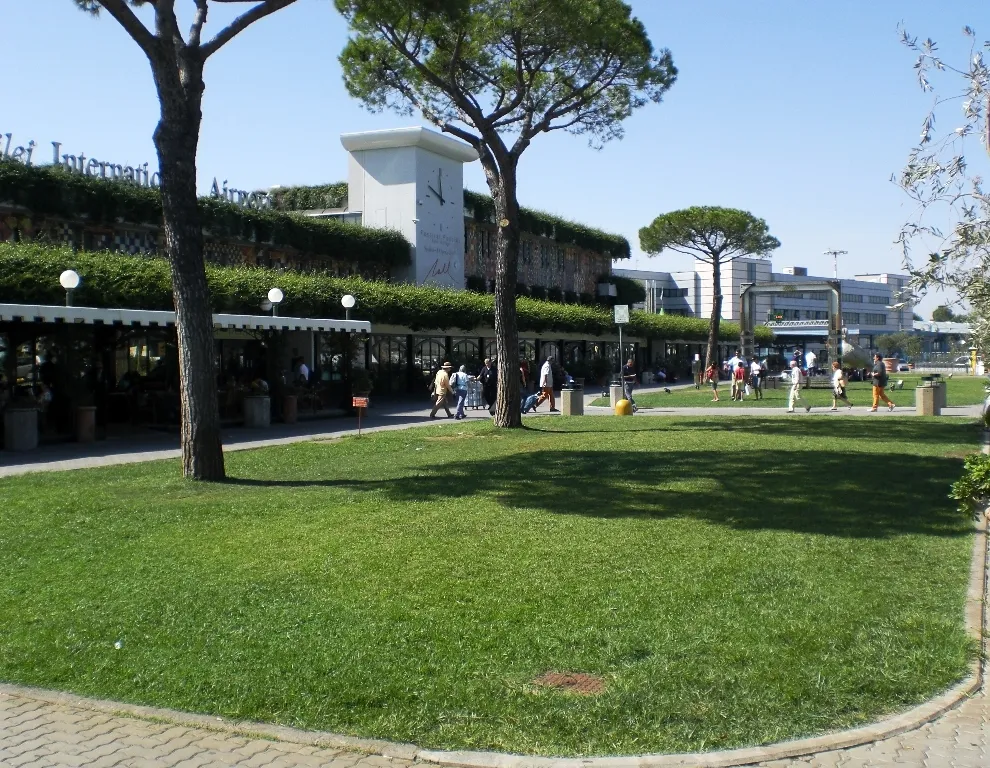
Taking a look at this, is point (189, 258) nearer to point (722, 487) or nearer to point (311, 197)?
point (722, 487)

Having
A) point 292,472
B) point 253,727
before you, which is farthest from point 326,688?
point 292,472

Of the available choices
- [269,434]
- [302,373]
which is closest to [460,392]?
[302,373]

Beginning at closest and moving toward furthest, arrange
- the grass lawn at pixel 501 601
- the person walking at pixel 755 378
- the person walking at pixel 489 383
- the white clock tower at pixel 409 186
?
the grass lawn at pixel 501 601, the person walking at pixel 489 383, the person walking at pixel 755 378, the white clock tower at pixel 409 186

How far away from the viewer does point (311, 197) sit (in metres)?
44.2

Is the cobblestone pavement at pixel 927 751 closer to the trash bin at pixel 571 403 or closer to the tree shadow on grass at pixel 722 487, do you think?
the tree shadow on grass at pixel 722 487

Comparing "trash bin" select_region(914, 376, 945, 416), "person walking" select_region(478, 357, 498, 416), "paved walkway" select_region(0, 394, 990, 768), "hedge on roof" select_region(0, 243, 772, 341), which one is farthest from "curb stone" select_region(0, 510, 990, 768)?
A: "person walking" select_region(478, 357, 498, 416)

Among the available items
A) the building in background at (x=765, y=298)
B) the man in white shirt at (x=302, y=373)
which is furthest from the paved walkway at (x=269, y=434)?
the building in background at (x=765, y=298)

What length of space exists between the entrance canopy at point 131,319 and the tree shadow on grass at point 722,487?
670 cm

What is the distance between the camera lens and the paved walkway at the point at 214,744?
15.0ft

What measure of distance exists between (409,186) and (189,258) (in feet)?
95.8

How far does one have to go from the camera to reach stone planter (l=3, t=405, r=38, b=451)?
1816 cm

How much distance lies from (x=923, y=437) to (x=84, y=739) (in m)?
16.9

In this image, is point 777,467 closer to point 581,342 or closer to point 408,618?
point 408,618

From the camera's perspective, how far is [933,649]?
5930 mm
